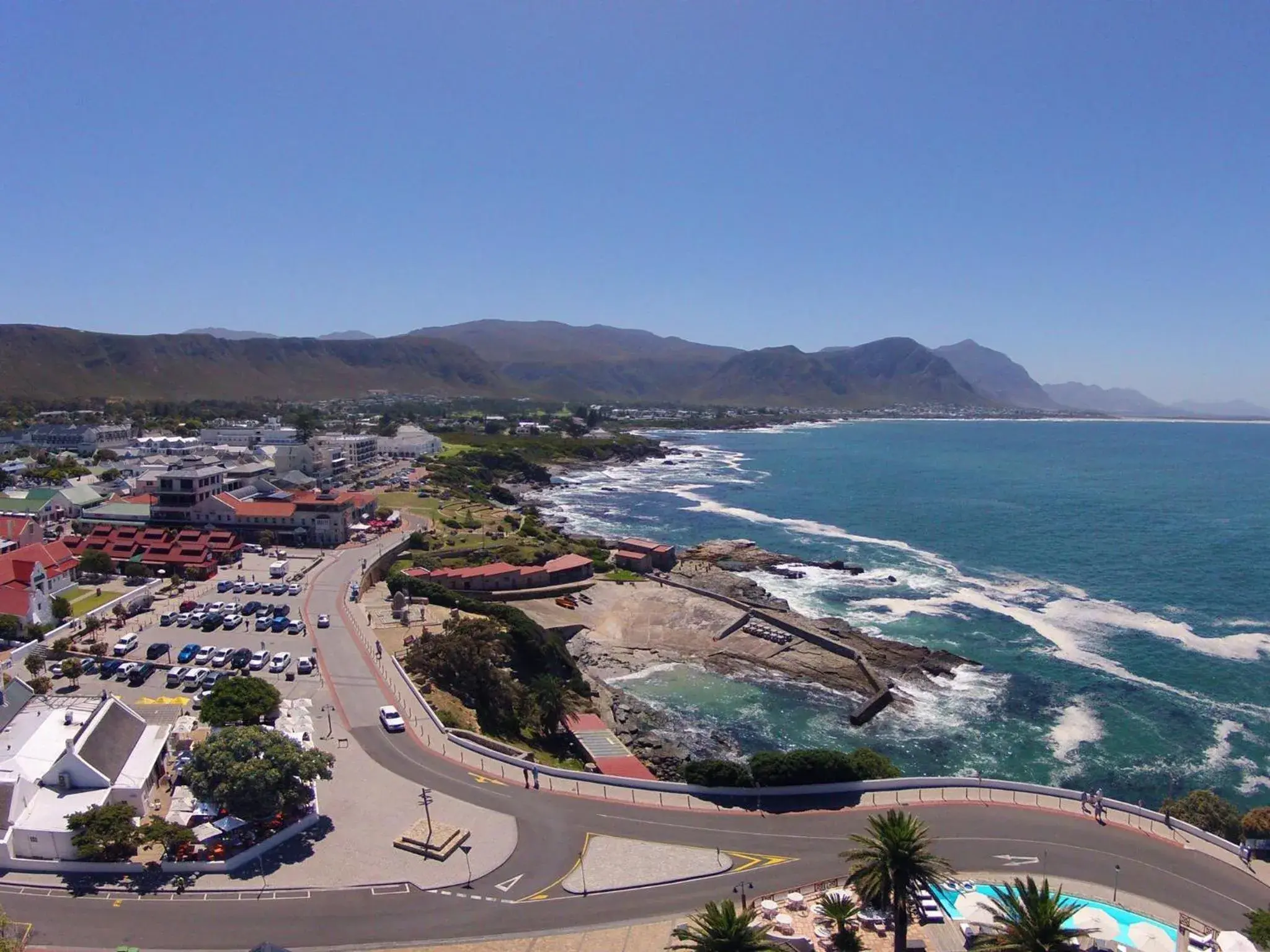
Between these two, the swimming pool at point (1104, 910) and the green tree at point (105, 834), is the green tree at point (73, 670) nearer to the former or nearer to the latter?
the green tree at point (105, 834)

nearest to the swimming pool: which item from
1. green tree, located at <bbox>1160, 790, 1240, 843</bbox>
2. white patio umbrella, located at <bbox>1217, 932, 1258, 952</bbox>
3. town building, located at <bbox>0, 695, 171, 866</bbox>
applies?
white patio umbrella, located at <bbox>1217, 932, 1258, 952</bbox>

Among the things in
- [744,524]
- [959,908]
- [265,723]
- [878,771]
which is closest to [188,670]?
[265,723]

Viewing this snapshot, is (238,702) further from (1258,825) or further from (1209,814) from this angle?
(1258,825)

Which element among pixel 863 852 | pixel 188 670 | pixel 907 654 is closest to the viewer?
pixel 863 852

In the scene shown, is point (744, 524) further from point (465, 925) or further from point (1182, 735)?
point (465, 925)

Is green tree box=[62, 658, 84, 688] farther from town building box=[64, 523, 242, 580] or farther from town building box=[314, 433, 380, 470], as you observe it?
town building box=[314, 433, 380, 470]

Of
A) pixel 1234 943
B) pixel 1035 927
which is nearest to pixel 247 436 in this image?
pixel 1035 927
